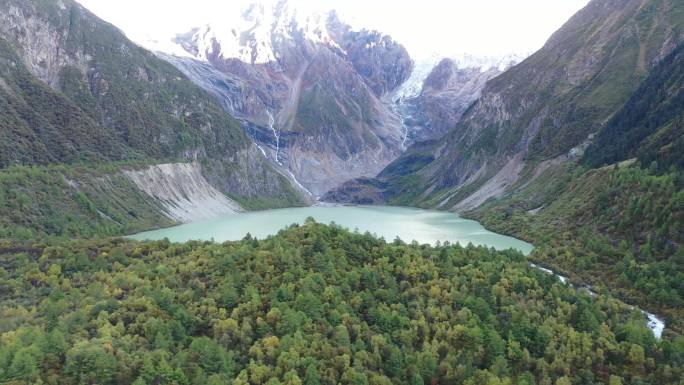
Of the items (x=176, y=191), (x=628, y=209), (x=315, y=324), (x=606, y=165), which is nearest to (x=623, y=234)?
(x=628, y=209)

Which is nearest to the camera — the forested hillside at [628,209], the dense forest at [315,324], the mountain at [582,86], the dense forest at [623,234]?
the dense forest at [315,324]

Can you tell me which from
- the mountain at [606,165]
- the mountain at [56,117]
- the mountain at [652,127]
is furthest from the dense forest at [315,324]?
the mountain at [56,117]

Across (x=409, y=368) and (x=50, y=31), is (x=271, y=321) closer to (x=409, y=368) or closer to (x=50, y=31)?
(x=409, y=368)

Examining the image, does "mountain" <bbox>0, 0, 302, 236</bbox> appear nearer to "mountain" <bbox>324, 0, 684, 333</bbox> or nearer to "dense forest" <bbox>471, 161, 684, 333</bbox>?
"mountain" <bbox>324, 0, 684, 333</bbox>

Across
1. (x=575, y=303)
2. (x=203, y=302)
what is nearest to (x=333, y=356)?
(x=203, y=302)

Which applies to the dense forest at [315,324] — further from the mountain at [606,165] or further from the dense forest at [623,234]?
the mountain at [606,165]

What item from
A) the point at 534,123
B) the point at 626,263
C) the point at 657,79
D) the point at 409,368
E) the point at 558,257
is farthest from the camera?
the point at 534,123
